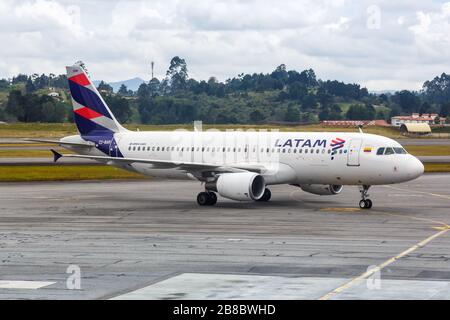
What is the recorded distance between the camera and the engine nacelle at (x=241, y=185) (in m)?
46.2

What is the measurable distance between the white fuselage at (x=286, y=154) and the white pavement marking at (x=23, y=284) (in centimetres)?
2434

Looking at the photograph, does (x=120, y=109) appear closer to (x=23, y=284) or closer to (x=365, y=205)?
(x=365, y=205)

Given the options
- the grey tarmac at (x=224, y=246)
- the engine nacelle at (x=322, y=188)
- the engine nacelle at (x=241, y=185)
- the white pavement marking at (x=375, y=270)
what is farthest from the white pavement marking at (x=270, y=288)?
the engine nacelle at (x=322, y=188)

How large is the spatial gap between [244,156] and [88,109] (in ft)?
37.8

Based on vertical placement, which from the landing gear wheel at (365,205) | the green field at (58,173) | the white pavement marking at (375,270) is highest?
the white pavement marking at (375,270)

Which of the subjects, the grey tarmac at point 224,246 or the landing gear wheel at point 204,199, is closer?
the grey tarmac at point 224,246

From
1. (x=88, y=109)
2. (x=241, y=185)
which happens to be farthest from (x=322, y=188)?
(x=88, y=109)

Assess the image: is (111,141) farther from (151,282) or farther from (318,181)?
(151,282)

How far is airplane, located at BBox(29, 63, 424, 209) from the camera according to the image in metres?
46.2

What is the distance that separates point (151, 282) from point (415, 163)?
77.2 ft

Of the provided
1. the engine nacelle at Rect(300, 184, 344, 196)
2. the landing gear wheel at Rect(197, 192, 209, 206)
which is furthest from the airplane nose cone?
the landing gear wheel at Rect(197, 192, 209, 206)

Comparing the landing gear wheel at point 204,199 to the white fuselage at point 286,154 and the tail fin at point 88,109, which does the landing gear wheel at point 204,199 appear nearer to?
the white fuselage at point 286,154
